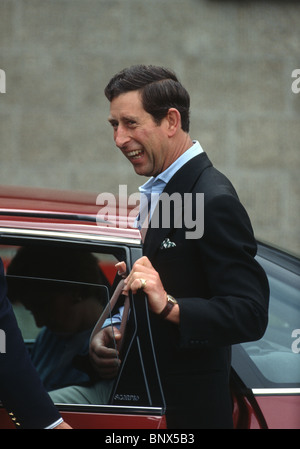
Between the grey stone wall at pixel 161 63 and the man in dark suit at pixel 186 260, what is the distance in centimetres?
428

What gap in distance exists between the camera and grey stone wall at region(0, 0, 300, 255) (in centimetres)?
608

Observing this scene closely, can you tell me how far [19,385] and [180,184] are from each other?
666 mm

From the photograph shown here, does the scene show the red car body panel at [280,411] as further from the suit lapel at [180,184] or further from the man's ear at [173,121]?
the man's ear at [173,121]

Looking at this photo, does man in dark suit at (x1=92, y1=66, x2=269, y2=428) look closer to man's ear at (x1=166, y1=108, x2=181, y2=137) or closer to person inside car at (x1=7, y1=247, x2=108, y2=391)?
man's ear at (x1=166, y1=108, x2=181, y2=137)

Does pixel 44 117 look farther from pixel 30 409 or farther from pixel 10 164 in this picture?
pixel 30 409

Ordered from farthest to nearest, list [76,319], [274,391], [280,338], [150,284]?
[76,319] → [280,338] → [274,391] → [150,284]

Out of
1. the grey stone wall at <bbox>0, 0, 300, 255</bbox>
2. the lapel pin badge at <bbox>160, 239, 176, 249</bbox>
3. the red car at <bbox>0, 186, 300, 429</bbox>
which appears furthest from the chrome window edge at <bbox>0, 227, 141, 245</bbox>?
the grey stone wall at <bbox>0, 0, 300, 255</bbox>

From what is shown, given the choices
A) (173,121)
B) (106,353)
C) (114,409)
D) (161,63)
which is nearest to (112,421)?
(114,409)

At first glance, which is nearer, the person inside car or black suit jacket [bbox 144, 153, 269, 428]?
black suit jacket [bbox 144, 153, 269, 428]

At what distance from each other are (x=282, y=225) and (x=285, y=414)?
4.28 metres

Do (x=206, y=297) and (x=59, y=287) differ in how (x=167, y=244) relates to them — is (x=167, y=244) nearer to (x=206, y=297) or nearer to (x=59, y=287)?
(x=206, y=297)

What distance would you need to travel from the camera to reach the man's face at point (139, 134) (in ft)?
6.12

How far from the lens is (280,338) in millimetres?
2412

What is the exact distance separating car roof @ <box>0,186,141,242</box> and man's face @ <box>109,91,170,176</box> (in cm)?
28
